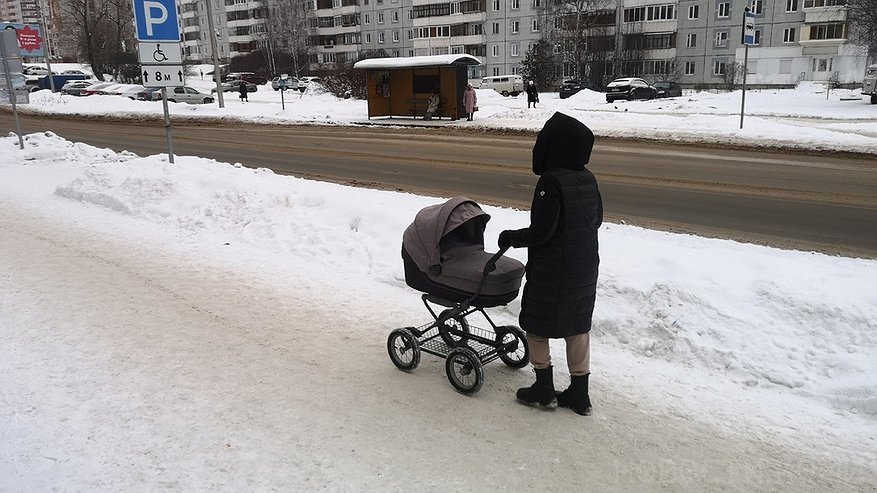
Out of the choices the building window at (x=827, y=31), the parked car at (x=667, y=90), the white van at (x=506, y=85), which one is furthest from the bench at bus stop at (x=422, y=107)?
the building window at (x=827, y=31)

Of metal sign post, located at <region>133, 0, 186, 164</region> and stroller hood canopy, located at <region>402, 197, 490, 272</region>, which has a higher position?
metal sign post, located at <region>133, 0, 186, 164</region>

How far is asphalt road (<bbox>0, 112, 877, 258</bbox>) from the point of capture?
986cm

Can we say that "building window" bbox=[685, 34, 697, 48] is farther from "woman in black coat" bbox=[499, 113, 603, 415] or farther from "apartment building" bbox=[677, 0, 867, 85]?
"woman in black coat" bbox=[499, 113, 603, 415]

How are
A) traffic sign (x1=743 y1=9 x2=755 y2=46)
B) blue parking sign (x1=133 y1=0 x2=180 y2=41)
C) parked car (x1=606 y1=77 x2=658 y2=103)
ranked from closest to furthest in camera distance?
1. blue parking sign (x1=133 y1=0 x2=180 y2=41)
2. traffic sign (x1=743 y1=9 x2=755 y2=46)
3. parked car (x1=606 y1=77 x2=658 y2=103)

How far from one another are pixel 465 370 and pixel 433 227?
40.0 inches

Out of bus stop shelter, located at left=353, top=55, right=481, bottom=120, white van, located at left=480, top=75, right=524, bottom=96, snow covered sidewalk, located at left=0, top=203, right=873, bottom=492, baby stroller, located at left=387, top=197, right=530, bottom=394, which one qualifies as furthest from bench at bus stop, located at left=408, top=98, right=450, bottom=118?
baby stroller, located at left=387, top=197, right=530, bottom=394

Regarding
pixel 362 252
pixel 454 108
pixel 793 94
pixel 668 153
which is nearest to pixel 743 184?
pixel 668 153

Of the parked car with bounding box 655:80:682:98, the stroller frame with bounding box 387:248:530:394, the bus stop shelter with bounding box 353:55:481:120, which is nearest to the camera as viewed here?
the stroller frame with bounding box 387:248:530:394

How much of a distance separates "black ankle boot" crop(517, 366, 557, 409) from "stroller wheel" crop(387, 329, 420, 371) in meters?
0.92

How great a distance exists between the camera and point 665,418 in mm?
4234

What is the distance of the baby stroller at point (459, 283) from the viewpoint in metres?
4.46

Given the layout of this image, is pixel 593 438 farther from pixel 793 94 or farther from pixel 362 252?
pixel 793 94

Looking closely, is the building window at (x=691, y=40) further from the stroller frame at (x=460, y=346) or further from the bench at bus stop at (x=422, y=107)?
the stroller frame at (x=460, y=346)

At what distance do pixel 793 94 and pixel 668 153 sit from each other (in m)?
31.1
